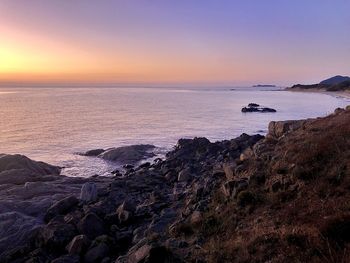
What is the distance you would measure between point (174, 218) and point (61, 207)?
690cm

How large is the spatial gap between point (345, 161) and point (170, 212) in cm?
775

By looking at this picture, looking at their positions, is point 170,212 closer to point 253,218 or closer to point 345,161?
point 253,218

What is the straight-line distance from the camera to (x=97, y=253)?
14.8 meters

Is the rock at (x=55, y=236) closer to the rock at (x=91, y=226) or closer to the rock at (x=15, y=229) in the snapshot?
the rock at (x=91, y=226)

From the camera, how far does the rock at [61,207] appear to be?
2042 centimetres

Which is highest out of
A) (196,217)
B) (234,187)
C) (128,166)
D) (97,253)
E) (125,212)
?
(234,187)

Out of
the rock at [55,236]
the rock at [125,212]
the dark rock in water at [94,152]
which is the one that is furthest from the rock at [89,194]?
the dark rock in water at [94,152]

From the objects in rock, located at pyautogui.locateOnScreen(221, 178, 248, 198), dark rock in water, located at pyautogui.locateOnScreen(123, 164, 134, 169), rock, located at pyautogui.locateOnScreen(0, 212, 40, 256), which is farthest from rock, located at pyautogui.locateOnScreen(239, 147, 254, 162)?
dark rock in water, located at pyautogui.locateOnScreen(123, 164, 134, 169)

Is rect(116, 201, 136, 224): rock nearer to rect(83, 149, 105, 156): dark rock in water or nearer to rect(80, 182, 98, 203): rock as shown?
rect(80, 182, 98, 203): rock

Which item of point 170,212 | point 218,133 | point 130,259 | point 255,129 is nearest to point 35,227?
point 170,212

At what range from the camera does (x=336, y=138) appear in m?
19.0

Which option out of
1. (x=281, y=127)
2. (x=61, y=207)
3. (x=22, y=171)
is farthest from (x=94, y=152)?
(x=61, y=207)

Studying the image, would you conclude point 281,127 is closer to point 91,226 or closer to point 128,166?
point 128,166

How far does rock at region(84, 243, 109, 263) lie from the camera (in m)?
14.6
